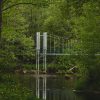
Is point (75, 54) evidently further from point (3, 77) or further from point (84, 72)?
point (3, 77)

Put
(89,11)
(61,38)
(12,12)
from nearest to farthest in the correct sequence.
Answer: (12,12)
(89,11)
(61,38)

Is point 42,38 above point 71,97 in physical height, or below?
above

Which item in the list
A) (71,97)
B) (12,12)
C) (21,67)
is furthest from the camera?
(21,67)

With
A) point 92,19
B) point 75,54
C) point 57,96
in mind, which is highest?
point 92,19

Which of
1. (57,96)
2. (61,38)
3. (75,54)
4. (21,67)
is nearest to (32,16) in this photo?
(61,38)

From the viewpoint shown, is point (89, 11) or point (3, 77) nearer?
point (3, 77)

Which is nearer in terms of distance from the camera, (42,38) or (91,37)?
(91,37)

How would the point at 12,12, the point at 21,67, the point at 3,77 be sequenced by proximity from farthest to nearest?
the point at 21,67
the point at 12,12
the point at 3,77

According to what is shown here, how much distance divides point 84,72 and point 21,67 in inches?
960

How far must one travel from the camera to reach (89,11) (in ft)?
105

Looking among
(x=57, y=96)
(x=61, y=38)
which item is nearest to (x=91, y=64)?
(x=57, y=96)

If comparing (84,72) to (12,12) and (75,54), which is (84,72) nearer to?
(75,54)

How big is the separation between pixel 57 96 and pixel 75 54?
679 centimetres

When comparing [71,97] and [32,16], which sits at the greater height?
[32,16]
